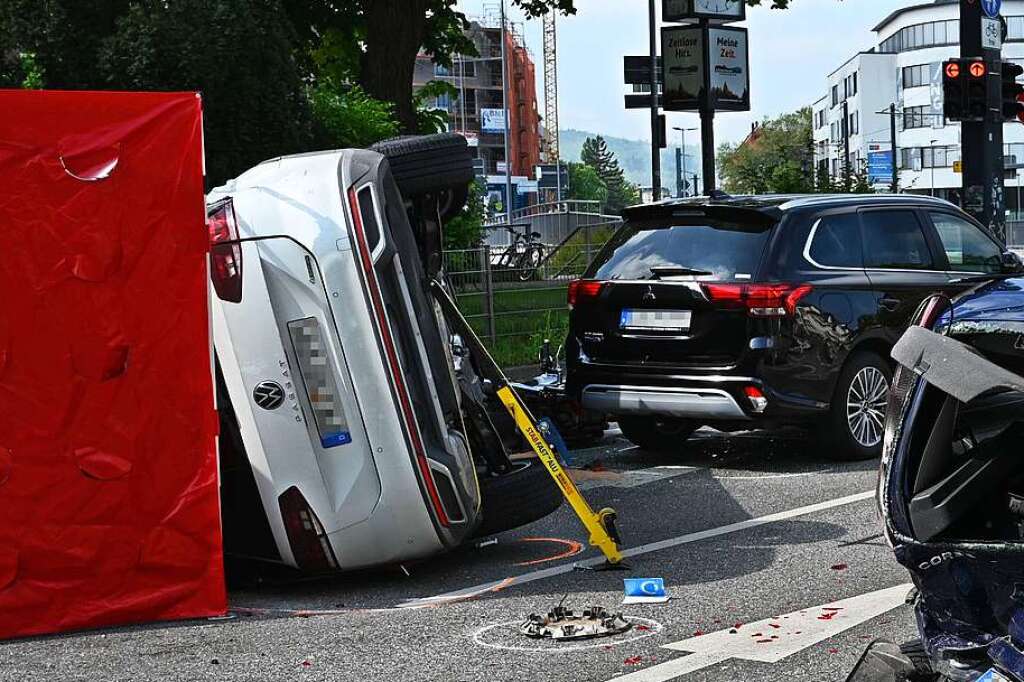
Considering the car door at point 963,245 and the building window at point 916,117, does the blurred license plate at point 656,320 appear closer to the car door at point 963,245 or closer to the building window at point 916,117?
the car door at point 963,245

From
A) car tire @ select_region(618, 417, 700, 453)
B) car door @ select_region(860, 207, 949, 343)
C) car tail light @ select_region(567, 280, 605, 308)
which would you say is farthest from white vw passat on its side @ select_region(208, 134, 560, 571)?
car door @ select_region(860, 207, 949, 343)

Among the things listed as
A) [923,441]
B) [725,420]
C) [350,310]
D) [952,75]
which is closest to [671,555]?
[350,310]

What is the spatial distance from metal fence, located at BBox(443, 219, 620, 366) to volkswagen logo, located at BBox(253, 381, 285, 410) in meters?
9.92

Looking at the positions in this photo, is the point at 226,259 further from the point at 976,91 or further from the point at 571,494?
the point at 976,91

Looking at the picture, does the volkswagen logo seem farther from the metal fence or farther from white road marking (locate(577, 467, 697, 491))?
the metal fence

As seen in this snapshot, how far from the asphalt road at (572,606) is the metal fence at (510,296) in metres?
8.50

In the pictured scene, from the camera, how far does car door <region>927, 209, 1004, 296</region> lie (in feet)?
35.6

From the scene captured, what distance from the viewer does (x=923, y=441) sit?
398 centimetres

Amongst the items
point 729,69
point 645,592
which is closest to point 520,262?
point 729,69

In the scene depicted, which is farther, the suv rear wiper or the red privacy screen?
the suv rear wiper

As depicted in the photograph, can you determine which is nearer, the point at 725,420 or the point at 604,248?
the point at 725,420

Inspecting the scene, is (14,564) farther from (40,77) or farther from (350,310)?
Answer: (40,77)

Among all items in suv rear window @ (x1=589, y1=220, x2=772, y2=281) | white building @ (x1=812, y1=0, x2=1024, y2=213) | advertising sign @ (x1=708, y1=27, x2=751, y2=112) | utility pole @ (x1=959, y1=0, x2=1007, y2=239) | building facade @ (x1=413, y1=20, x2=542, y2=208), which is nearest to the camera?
suv rear window @ (x1=589, y1=220, x2=772, y2=281)

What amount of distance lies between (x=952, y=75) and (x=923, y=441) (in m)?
16.4
